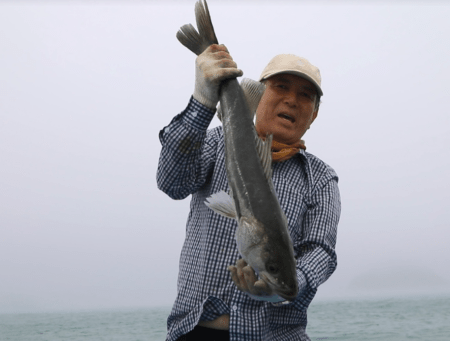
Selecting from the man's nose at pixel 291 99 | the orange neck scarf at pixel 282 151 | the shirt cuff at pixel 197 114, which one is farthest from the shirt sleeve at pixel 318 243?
the shirt cuff at pixel 197 114

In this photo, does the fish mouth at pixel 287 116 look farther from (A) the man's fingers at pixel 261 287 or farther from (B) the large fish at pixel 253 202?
(A) the man's fingers at pixel 261 287

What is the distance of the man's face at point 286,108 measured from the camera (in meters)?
3.62

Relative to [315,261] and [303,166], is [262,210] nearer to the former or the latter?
[315,261]

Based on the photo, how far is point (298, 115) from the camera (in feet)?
12.0

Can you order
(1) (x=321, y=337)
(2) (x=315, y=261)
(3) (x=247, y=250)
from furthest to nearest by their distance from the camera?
(1) (x=321, y=337) → (2) (x=315, y=261) → (3) (x=247, y=250)

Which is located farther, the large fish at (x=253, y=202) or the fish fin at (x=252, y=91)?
the fish fin at (x=252, y=91)

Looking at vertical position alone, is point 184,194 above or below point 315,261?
above

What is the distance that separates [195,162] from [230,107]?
0.53m

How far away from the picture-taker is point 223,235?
3320mm

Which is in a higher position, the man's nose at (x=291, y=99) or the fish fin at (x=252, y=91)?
the man's nose at (x=291, y=99)

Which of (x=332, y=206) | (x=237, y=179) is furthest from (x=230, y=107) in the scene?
(x=332, y=206)

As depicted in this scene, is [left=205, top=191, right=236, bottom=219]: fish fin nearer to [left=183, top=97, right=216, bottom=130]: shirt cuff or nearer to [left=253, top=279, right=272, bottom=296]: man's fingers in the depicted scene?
[left=253, top=279, right=272, bottom=296]: man's fingers

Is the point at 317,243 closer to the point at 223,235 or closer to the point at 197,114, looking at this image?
the point at 223,235

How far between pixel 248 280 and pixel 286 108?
149cm
